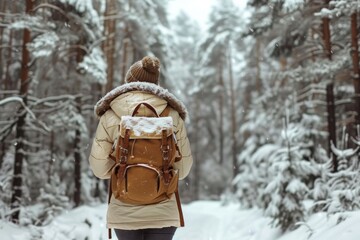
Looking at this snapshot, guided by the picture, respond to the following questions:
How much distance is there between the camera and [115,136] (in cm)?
320

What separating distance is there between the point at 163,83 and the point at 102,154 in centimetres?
2163

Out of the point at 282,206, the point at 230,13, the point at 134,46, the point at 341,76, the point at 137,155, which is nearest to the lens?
the point at 137,155

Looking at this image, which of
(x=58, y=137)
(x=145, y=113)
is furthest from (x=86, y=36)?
(x=145, y=113)

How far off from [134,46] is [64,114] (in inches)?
383

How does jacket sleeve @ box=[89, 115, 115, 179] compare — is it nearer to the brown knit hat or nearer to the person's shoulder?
A: the person's shoulder

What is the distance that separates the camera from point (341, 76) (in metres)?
10.9

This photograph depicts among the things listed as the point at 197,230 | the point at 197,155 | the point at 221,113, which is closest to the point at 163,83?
the point at 197,230

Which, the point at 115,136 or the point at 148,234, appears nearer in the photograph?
the point at 148,234

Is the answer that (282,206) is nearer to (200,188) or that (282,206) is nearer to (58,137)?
(58,137)

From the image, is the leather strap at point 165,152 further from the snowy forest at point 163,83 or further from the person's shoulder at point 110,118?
the snowy forest at point 163,83

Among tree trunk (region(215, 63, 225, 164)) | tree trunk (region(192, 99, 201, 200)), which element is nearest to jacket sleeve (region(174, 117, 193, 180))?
tree trunk (region(192, 99, 201, 200))

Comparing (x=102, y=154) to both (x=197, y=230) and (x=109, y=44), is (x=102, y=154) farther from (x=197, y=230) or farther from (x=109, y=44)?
(x=109, y=44)

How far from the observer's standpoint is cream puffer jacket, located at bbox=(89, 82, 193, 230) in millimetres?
3016

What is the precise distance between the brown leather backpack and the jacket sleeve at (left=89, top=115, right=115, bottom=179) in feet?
0.43
